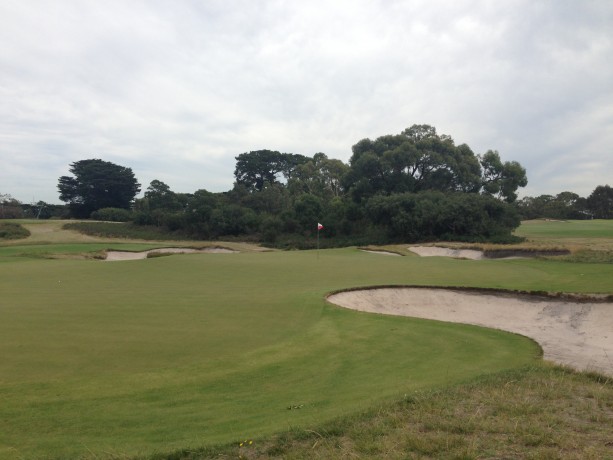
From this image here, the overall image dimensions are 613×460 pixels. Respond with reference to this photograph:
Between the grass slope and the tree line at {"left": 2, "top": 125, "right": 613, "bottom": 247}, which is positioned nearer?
the grass slope

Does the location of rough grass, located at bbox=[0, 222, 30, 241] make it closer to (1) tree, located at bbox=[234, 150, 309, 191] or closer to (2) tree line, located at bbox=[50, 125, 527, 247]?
(2) tree line, located at bbox=[50, 125, 527, 247]

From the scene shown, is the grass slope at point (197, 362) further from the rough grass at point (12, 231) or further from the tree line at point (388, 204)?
the rough grass at point (12, 231)

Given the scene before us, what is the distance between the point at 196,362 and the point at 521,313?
456 inches

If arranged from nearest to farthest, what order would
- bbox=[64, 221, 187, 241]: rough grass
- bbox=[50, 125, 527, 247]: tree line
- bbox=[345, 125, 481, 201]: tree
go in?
bbox=[50, 125, 527, 247]: tree line
bbox=[345, 125, 481, 201]: tree
bbox=[64, 221, 187, 241]: rough grass

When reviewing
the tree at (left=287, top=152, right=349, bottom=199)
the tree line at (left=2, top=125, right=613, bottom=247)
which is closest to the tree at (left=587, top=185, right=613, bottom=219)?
the tree line at (left=2, top=125, right=613, bottom=247)

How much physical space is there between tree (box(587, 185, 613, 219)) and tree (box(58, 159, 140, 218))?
3579 inches

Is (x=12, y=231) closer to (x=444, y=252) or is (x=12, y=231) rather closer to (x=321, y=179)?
(x=444, y=252)

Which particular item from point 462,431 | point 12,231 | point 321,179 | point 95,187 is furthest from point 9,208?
point 462,431

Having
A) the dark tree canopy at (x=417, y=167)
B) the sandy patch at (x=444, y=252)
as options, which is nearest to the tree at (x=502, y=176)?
the dark tree canopy at (x=417, y=167)

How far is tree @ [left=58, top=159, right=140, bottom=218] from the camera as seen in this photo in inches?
3637

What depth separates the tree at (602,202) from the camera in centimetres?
9406

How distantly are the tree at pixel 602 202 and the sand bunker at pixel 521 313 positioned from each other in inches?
3613

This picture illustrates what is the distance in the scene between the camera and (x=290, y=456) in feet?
15.9

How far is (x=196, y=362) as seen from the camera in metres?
9.16
